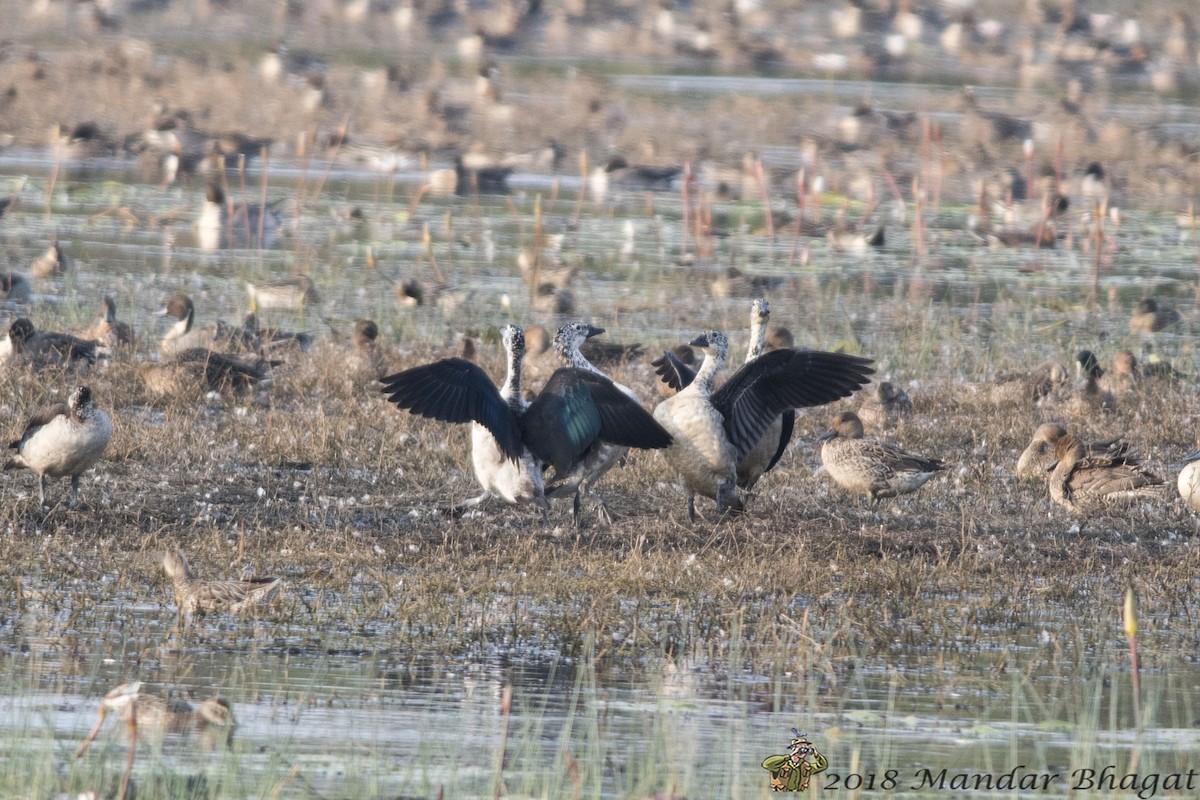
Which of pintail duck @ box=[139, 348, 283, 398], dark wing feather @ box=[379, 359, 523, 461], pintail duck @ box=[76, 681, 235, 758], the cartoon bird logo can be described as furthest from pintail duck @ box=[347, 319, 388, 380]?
the cartoon bird logo

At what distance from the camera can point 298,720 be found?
5.73 m

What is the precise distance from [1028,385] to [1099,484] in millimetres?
3095

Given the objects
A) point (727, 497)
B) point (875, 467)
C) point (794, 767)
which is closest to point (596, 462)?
point (727, 497)

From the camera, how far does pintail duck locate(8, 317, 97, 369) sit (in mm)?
11711

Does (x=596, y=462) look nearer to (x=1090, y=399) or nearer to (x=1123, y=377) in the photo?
(x=1090, y=399)

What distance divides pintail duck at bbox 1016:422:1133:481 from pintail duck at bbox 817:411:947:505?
64 centimetres

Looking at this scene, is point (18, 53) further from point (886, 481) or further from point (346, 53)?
point (886, 481)

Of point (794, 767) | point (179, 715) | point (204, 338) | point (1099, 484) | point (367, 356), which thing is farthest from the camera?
point (204, 338)

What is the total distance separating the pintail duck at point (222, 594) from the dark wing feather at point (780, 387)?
2.60 metres

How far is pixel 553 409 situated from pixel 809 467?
9.22 feet

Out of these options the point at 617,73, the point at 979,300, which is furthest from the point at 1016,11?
the point at 979,300

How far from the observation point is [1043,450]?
1078 cm

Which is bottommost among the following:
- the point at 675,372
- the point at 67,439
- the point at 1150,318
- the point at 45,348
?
the point at 67,439

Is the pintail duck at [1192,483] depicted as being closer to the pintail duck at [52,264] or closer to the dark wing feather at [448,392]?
the dark wing feather at [448,392]
